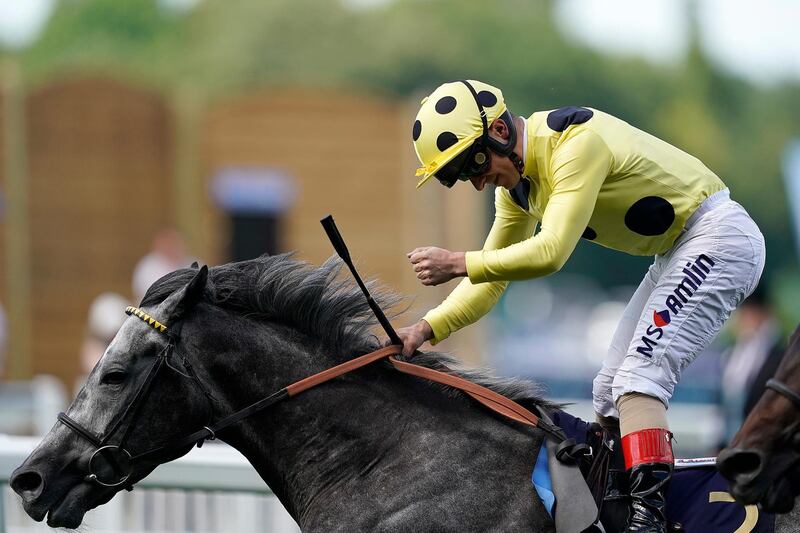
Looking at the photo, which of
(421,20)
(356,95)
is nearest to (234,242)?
(356,95)

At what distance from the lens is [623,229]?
14.4 feet

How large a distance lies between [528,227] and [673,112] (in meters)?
51.4

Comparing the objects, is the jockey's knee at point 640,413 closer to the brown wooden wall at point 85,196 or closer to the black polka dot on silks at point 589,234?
the black polka dot on silks at point 589,234

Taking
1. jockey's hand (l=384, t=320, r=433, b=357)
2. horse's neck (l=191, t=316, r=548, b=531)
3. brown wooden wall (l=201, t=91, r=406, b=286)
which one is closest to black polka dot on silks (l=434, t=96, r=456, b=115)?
jockey's hand (l=384, t=320, r=433, b=357)

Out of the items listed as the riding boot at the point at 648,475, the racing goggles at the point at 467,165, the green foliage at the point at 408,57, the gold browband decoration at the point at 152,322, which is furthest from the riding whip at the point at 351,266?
the green foliage at the point at 408,57

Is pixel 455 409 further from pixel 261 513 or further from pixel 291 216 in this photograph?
pixel 291 216

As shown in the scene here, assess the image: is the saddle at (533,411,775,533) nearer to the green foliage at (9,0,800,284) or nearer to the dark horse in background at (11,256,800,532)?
the dark horse in background at (11,256,800,532)

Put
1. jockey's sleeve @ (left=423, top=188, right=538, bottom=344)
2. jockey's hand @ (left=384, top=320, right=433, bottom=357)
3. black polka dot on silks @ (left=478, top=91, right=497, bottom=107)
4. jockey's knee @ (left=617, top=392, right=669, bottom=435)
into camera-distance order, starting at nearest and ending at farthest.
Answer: jockey's knee @ (left=617, top=392, right=669, bottom=435)
black polka dot on silks @ (left=478, top=91, right=497, bottom=107)
jockey's hand @ (left=384, top=320, right=433, bottom=357)
jockey's sleeve @ (left=423, top=188, right=538, bottom=344)

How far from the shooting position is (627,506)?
404 centimetres

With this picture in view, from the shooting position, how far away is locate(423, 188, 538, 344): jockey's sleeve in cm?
461

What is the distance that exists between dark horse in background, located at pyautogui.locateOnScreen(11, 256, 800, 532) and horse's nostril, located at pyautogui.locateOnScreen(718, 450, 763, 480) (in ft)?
1.80

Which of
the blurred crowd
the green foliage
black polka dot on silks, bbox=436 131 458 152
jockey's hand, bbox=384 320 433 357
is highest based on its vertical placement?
black polka dot on silks, bbox=436 131 458 152

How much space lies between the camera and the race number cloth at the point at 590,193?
4031mm

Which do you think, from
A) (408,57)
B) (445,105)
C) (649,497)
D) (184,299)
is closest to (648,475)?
(649,497)
